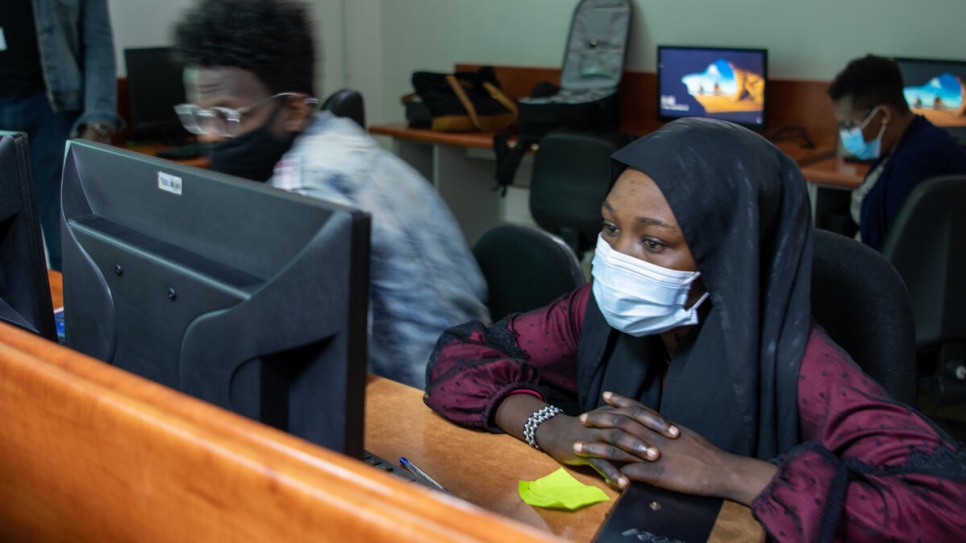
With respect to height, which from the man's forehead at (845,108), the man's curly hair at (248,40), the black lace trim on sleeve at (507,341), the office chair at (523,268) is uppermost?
the man's curly hair at (248,40)

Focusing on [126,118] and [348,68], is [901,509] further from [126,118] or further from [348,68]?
[348,68]

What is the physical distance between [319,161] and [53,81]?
73.6 inches

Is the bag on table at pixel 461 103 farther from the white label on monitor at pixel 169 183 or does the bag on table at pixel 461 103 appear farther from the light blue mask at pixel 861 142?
the white label on monitor at pixel 169 183

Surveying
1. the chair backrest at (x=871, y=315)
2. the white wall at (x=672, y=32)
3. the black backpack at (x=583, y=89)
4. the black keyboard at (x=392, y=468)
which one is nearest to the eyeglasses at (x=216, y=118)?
the black keyboard at (x=392, y=468)

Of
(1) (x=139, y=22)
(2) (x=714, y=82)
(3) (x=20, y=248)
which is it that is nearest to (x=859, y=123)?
(2) (x=714, y=82)

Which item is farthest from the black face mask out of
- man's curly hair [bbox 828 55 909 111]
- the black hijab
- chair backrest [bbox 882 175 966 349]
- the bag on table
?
the bag on table

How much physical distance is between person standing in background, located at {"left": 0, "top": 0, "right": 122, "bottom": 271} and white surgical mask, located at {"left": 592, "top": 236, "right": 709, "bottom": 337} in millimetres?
2110

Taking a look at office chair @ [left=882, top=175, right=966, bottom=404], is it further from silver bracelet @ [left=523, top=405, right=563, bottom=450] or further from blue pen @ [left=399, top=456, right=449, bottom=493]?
blue pen @ [left=399, top=456, right=449, bottom=493]

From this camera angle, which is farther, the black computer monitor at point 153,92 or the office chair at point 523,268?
the black computer monitor at point 153,92

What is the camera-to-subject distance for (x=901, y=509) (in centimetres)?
95

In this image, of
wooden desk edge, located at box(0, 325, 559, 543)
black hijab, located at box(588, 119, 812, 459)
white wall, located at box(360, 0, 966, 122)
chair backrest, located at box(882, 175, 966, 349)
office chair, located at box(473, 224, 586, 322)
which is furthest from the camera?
white wall, located at box(360, 0, 966, 122)

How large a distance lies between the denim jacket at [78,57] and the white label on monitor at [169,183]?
225 cm

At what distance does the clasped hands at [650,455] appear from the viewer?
3.40 ft

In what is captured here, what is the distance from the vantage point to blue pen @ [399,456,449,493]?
3.50 ft
